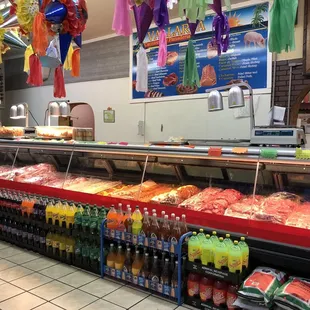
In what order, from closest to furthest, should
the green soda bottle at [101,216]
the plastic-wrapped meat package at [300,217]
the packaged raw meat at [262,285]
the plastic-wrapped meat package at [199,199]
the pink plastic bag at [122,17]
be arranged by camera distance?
the packaged raw meat at [262,285] → the plastic-wrapped meat package at [300,217] → the pink plastic bag at [122,17] → the plastic-wrapped meat package at [199,199] → the green soda bottle at [101,216]

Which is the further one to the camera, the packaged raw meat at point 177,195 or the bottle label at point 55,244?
the bottle label at point 55,244

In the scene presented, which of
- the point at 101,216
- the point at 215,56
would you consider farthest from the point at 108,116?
the point at 101,216

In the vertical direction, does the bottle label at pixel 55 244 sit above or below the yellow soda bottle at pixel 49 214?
below

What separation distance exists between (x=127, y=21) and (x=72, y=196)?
84.4 inches

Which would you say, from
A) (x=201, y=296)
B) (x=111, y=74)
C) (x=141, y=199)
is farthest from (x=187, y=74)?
(x=111, y=74)

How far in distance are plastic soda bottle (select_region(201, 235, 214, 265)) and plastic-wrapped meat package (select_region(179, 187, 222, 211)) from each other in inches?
18.0

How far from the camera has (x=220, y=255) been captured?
8.89 feet

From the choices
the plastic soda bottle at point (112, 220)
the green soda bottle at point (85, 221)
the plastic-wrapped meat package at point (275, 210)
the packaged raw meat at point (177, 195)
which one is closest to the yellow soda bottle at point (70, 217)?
the green soda bottle at point (85, 221)

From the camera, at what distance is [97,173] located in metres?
4.78

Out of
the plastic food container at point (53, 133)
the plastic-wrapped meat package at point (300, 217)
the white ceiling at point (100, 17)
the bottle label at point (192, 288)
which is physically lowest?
the bottle label at point (192, 288)

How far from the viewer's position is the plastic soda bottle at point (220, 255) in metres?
2.70

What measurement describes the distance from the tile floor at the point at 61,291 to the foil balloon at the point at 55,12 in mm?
2793

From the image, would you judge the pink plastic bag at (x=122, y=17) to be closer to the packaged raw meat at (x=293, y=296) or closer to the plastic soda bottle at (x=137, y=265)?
the plastic soda bottle at (x=137, y=265)

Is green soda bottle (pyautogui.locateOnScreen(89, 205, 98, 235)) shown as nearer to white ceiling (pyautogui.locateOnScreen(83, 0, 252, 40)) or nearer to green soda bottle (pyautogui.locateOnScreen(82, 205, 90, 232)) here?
green soda bottle (pyautogui.locateOnScreen(82, 205, 90, 232))
